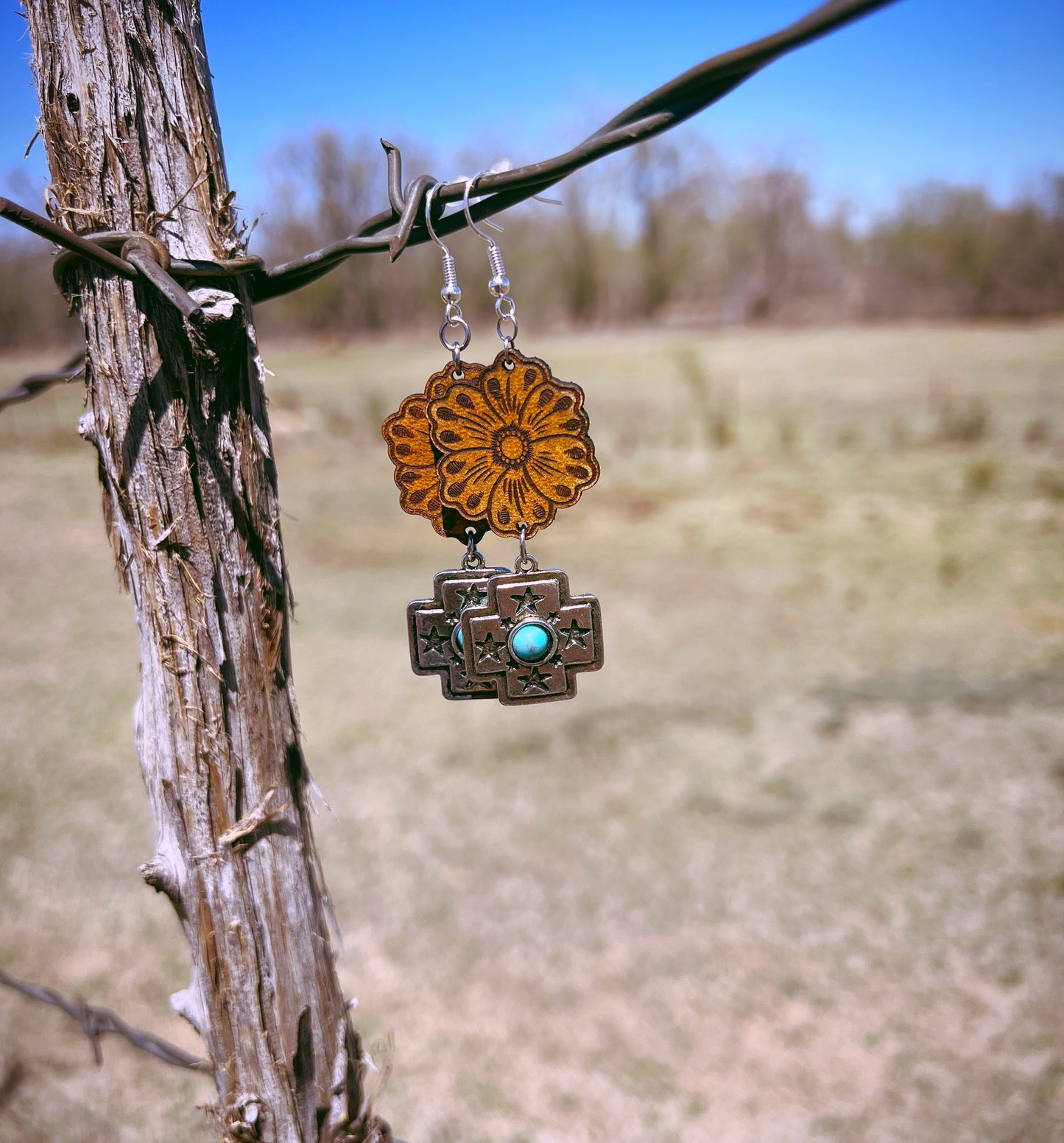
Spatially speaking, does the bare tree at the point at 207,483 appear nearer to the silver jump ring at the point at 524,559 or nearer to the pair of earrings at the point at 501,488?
the pair of earrings at the point at 501,488

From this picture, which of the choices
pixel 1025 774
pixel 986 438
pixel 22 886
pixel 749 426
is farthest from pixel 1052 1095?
pixel 749 426

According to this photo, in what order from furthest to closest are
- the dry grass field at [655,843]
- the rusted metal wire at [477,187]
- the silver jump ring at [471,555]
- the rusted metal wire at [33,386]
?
the dry grass field at [655,843] → the rusted metal wire at [33,386] → the silver jump ring at [471,555] → the rusted metal wire at [477,187]

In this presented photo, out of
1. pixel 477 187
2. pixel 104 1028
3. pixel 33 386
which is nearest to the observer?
pixel 477 187

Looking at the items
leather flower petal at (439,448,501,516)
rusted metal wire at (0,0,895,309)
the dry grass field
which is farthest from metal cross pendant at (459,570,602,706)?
the dry grass field

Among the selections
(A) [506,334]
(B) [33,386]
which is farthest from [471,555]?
(B) [33,386]

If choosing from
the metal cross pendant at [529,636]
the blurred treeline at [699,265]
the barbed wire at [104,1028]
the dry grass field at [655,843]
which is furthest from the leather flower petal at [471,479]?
the blurred treeline at [699,265]

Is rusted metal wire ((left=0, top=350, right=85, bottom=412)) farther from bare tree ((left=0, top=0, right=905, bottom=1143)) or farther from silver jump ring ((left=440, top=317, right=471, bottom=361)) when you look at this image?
Result: silver jump ring ((left=440, top=317, right=471, bottom=361))

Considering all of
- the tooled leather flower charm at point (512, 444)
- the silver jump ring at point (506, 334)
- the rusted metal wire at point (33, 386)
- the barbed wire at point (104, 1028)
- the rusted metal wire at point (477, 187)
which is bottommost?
the barbed wire at point (104, 1028)

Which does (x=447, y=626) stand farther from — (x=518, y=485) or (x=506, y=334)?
(x=506, y=334)
